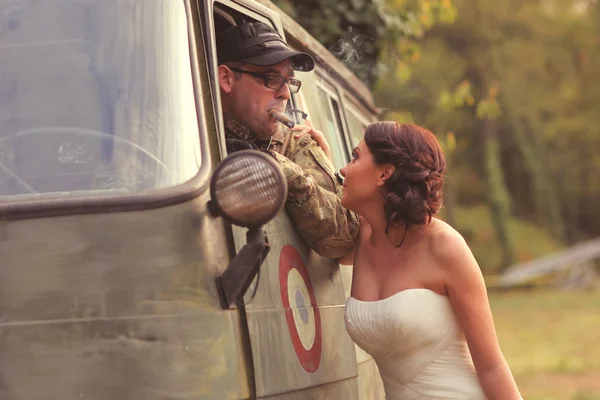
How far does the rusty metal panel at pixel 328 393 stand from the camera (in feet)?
11.0

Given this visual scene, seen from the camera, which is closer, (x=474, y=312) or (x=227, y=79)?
(x=474, y=312)

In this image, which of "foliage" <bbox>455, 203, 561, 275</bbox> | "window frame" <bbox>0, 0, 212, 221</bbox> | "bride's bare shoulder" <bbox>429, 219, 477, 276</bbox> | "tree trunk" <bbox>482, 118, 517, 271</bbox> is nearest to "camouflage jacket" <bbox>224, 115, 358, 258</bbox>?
"bride's bare shoulder" <bbox>429, 219, 477, 276</bbox>

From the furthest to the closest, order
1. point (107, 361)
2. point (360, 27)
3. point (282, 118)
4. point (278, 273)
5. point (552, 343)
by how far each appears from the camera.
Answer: point (552, 343) < point (360, 27) < point (282, 118) < point (278, 273) < point (107, 361)

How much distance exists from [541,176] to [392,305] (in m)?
43.1

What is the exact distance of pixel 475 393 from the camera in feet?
12.6

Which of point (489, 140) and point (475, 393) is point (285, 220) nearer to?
point (475, 393)

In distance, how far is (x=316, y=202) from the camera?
3779mm

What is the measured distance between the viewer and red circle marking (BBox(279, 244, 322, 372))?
3.48 meters

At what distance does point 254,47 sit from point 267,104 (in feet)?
0.63

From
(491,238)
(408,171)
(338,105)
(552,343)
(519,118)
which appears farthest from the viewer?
(519,118)

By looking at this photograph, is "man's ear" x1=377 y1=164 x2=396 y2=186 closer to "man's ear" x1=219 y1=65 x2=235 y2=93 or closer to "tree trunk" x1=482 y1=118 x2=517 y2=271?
"man's ear" x1=219 y1=65 x2=235 y2=93

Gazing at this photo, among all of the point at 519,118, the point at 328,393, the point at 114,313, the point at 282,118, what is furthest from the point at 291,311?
the point at 519,118

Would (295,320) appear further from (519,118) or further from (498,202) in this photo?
(519,118)

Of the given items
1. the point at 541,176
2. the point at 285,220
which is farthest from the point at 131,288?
the point at 541,176
